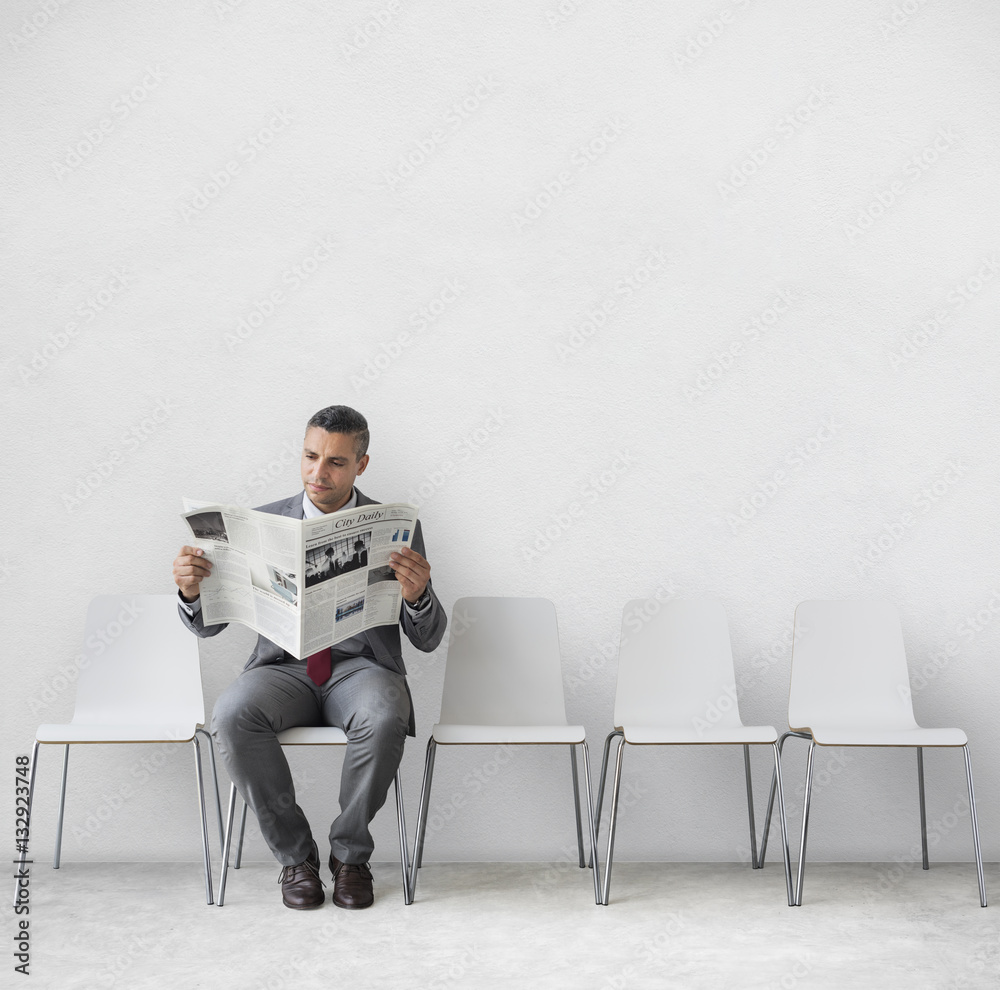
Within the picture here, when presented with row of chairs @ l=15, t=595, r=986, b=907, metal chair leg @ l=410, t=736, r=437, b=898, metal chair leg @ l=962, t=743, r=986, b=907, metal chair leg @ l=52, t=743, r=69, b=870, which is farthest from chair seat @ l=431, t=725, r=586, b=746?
metal chair leg @ l=52, t=743, r=69, b=870

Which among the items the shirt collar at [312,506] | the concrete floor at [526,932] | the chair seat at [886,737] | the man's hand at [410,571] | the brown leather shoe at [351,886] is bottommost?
the concrete floor at [526,932]

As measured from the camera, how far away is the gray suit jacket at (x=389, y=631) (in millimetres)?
2547

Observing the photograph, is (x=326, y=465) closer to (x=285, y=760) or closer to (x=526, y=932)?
(x=285, y=760)

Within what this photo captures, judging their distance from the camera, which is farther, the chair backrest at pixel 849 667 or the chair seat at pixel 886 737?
the chair backrest at pixel 849 667

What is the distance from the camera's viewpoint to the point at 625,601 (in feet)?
10.1

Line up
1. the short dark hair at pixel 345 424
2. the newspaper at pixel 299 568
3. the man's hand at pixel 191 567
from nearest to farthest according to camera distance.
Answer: the newspaper at pixel 299 568
the man's hand at pixel 191 567
the short dark hair at pixel 345 424

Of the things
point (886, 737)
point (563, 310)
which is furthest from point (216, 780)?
point (886, 737)

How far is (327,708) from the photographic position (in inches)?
→ 102

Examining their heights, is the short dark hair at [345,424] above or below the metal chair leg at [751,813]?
above

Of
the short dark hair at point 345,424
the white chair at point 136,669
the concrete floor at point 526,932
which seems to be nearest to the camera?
the concrete floor at point 526,932

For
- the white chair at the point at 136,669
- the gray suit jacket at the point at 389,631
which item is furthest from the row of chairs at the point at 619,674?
the gray suit jacket at the point at 389,631

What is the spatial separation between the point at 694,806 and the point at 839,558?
0.96 metres

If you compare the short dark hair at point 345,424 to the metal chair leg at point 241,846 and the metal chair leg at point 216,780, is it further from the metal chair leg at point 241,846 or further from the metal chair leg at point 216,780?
the metal chair leg at point 241,846

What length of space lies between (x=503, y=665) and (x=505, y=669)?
0.01 m
